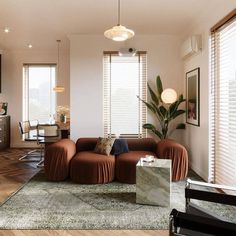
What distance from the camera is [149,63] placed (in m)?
5.39

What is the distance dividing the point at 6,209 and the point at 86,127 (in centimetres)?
270

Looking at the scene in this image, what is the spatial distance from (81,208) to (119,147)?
62.3 inches

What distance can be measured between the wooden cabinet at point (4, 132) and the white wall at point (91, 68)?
8.24 ft

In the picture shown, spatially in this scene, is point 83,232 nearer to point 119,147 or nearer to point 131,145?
point 119,147

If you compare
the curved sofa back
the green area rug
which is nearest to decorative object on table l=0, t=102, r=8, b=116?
the curved sofa back

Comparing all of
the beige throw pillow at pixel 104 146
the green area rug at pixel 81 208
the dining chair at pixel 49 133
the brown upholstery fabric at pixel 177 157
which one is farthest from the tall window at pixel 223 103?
the dining chair at pixel 49 133

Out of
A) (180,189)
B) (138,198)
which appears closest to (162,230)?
(138,198)

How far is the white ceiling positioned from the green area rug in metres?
2.82

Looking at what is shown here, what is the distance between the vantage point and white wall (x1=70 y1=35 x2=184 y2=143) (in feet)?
17.4

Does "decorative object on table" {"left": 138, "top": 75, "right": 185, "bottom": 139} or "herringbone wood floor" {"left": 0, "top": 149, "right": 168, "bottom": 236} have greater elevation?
"decorative object on table" {"left": 138, "top": 75, "right": 185, "bottom": 139}

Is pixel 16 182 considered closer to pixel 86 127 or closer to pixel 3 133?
pixel 86 127

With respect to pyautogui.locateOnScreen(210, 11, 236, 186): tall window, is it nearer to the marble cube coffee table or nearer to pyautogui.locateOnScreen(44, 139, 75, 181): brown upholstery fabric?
the marble cube coffee table

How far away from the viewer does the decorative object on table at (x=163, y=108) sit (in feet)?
16.0

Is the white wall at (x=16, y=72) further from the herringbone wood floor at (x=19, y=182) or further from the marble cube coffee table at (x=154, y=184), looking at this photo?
the marble cube coffee table at (x=154, y=184)
